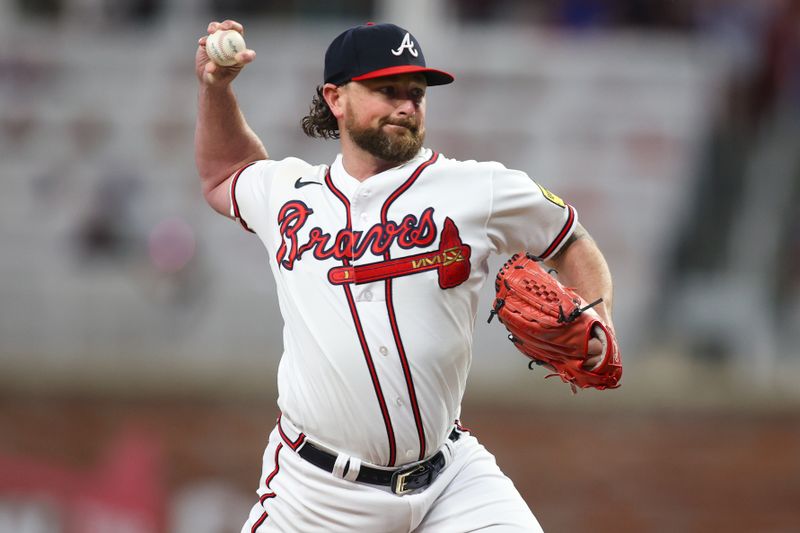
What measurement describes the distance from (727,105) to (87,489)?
4609 mm

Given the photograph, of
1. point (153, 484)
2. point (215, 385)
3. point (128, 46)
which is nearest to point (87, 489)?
point (153, 484)

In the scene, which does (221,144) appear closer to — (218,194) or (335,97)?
(218,194)

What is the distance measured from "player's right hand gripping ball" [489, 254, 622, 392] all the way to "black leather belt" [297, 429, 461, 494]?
0.44 metres

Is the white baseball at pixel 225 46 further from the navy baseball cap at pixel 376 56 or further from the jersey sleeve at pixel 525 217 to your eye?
the jersey sleeve at pixel 525 217

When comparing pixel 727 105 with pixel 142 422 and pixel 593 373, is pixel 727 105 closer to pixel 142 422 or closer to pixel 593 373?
pixel 142 422

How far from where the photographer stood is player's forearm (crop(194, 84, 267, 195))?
13.1ft

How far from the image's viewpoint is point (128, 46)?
8.82 metres

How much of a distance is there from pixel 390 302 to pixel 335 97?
676mm

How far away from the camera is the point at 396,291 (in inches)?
138

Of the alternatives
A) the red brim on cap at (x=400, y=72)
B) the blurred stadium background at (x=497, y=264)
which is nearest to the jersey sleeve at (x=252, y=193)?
the red brim on cap at (x=400, y=72)

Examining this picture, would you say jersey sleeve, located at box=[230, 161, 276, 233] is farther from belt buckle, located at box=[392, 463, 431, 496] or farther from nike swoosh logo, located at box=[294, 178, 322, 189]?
belt buckle, located at box=[392, 463, 431, 496]

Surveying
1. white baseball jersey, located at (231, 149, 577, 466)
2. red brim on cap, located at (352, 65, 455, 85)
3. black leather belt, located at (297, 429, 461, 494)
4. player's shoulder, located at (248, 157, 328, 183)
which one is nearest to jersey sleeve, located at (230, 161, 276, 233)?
player's shoulder, located at (248, 157, 328, 183)

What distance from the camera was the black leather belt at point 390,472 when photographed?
3.56 m

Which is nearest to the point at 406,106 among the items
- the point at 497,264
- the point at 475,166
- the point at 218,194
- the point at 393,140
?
the point at 393,140
